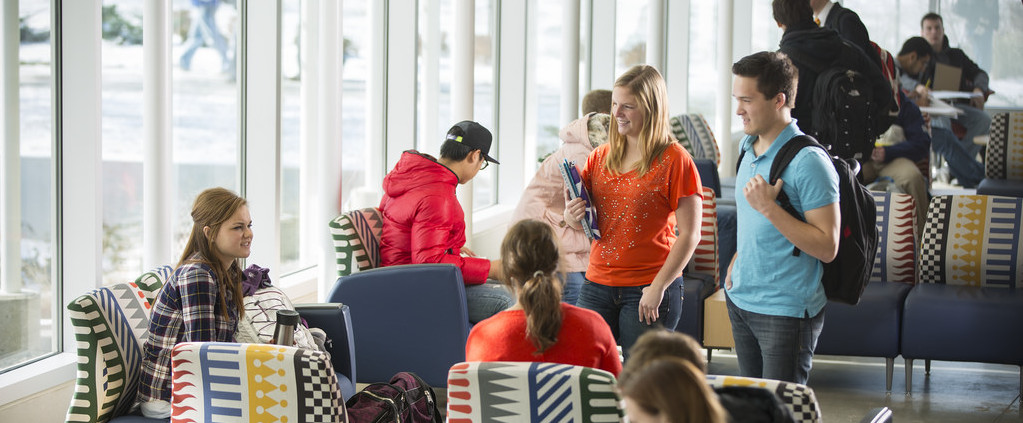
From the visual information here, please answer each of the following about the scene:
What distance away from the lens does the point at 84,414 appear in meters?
3.11

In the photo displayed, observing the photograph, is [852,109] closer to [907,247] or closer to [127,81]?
[907,247]

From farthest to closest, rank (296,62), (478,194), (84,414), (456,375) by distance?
(478,194) < (296,62) < (84,414) < (456,375)

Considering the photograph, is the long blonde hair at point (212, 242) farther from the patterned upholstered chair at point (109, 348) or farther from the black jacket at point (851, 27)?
the black jacket at point (851, 27)

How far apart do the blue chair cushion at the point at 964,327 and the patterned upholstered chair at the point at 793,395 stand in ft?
9.55

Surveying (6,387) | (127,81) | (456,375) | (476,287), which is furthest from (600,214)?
(127,81)

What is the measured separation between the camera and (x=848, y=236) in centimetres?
287

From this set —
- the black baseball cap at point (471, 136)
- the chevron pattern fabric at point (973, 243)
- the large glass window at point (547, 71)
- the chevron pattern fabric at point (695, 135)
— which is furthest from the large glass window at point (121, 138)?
the chevron pattern fabric at point (695, 135)

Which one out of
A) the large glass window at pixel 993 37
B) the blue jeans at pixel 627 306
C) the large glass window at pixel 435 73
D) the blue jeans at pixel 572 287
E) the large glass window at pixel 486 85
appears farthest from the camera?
the large glass window at pixel 993 37

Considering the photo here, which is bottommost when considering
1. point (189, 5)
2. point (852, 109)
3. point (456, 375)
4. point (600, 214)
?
point (456, 375)

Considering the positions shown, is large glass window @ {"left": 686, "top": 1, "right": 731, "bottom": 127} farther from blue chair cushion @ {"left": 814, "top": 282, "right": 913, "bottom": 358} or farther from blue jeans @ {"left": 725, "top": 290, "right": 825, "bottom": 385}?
blue jeans @ {"left": 725, "top": 290, "right": 825, "bottom": 385}

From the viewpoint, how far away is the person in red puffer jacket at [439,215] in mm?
4457

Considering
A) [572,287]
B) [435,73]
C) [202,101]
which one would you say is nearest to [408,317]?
[572,287]

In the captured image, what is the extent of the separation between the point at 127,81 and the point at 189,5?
0.61 m

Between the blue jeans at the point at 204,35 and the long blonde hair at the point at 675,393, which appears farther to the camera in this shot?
the blue jeans at the point at 204,35
